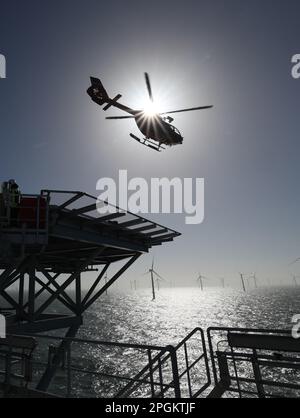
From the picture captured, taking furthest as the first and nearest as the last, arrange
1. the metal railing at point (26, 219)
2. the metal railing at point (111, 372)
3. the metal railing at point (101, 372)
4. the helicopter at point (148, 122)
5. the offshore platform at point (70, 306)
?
the metal railing at point (101, 372)
the metal railing at point (111, 372)
the helicopter at point (148, 122)
the metal railing at point (26, 219)
the offshore platform at point (70, 306)

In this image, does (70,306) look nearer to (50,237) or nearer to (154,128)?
(50,237)

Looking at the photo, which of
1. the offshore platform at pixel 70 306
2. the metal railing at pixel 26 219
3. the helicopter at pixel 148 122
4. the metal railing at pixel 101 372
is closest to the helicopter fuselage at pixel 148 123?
the helicopter at pixel 148 122

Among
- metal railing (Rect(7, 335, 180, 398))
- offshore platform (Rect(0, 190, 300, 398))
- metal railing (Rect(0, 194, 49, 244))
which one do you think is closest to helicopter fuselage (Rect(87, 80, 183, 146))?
offshore platform (Rect(0, 190, 300, 398))

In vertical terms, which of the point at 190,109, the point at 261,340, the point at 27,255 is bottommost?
the point at 261,340

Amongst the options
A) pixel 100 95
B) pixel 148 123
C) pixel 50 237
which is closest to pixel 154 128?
pixel 148 123

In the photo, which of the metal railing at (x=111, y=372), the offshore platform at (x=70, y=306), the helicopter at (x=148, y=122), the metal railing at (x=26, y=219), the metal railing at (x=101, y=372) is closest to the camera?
the offshore platform at (x=70, y=306)

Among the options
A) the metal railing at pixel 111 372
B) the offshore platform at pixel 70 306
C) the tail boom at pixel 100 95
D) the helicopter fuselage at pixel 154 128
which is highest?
the tail boom at pixel 100 95

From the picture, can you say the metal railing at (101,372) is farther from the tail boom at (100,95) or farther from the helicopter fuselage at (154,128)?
the tail boom at (100,95)
